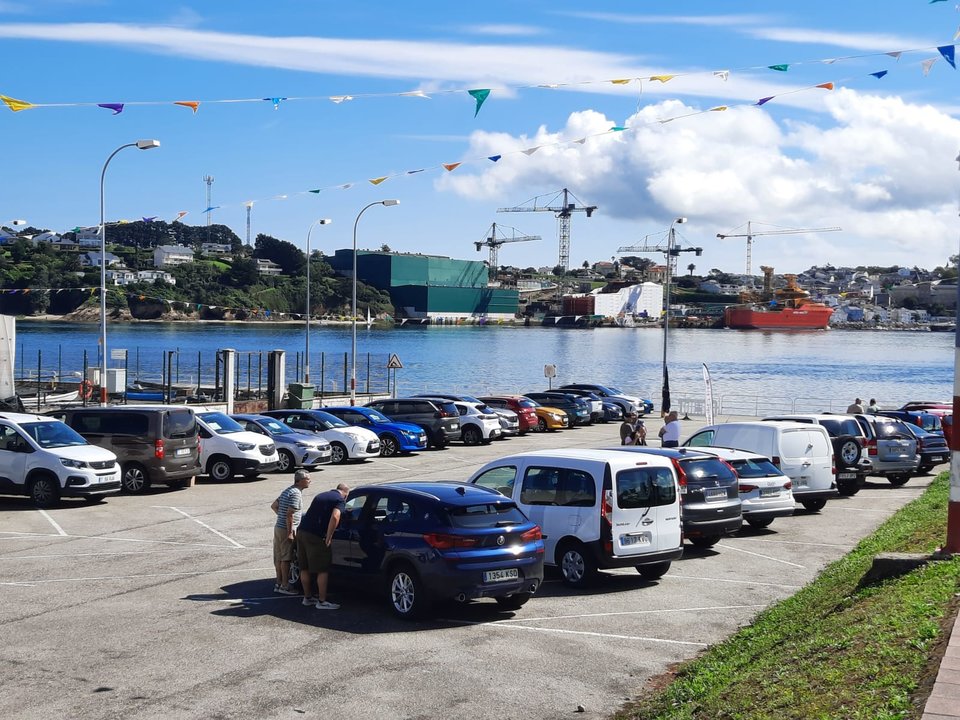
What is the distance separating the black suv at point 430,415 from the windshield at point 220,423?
848 centimetres

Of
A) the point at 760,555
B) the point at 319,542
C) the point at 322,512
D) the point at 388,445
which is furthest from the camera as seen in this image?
the point at 388,445

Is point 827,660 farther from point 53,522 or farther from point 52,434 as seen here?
point 52,434

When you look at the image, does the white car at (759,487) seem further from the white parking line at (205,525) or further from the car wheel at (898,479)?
the car wheel at (898,479)

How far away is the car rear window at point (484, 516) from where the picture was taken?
37.5 ft

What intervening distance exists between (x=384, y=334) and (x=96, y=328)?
49887mm

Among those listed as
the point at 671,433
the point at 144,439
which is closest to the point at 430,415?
the point at 671,433

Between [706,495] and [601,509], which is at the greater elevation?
[601,509]

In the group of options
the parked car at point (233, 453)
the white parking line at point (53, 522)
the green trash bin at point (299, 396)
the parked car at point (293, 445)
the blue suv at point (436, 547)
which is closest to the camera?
the blue suv at point (436, 547)

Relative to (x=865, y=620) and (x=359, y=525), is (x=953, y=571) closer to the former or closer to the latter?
(x=865, y=620)

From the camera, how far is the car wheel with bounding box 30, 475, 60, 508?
64.7 feet

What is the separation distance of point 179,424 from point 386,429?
864 centimetres

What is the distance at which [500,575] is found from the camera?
1128 centimetres

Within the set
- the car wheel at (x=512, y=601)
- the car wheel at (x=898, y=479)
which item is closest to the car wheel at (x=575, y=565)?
the car wheel at (x=512, y=601)

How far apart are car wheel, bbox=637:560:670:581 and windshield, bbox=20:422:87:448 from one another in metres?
12.0
